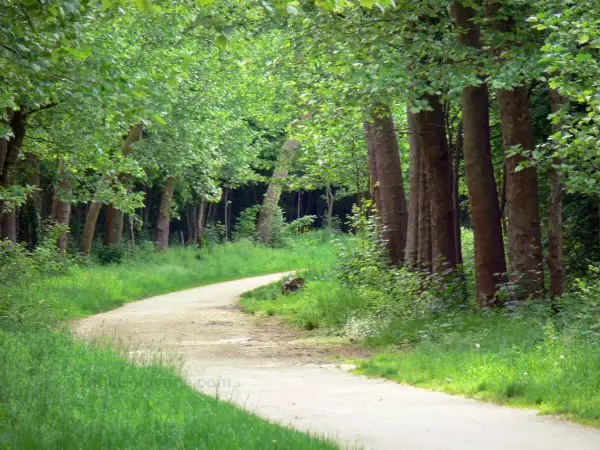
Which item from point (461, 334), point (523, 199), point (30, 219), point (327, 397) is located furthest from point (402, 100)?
point (30, 219)

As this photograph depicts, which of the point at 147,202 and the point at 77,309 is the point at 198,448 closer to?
the point at 77,309

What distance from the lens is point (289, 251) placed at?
4359 cm

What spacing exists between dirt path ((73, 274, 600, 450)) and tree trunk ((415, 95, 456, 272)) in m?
3.39

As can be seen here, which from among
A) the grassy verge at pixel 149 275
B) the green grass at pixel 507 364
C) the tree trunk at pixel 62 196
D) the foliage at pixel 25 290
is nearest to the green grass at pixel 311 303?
the grassy verge at pixel 149 275

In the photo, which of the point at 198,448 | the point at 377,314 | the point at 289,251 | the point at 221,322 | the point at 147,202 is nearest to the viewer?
the point at 198,448

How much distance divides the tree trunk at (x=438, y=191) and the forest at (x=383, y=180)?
43 mm

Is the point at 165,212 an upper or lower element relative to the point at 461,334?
upper

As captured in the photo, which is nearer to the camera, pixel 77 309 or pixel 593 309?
pixel 593 309

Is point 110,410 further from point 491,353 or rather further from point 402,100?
point 402,100

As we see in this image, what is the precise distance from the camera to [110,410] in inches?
282

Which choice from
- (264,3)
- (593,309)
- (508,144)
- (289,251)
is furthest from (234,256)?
(264,3)

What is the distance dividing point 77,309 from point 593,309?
12511 millimetres

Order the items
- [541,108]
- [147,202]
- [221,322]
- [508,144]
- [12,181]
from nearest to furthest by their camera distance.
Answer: [508,144] < [541,108] < [221,322] < [12,181] < [147,202]

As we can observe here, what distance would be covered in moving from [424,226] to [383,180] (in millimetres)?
2997
